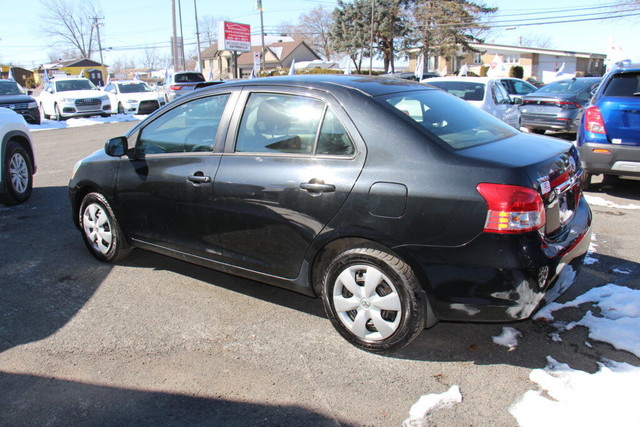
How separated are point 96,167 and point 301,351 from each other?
8.74ft

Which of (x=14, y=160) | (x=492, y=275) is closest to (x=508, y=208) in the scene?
(x=492, y=275)

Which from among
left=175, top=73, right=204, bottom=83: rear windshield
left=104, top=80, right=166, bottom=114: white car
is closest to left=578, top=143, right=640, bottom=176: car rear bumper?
left=104, top=80, right=166, bottom=114: white car

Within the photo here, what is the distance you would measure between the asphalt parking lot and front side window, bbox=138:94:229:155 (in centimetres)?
117

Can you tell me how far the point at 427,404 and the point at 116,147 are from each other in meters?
3.15

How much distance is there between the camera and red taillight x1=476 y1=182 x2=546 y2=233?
8.81 feet

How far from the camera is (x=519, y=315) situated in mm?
2822

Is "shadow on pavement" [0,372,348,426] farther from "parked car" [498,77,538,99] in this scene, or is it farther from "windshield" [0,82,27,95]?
"windshield" [0,82,27,95]

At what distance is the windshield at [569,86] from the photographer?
44.0ft

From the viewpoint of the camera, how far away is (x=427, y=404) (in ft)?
8.87

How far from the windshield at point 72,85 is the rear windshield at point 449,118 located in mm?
21843

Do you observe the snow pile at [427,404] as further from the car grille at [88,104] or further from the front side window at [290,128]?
the car grille at [88,104]

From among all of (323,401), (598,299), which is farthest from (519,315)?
(598,299)

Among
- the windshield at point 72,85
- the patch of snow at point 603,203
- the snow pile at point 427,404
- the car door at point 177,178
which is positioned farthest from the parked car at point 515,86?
the windshield at point 72,85

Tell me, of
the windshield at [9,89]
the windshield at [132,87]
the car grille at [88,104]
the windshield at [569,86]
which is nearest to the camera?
the windshield at [569,86]
